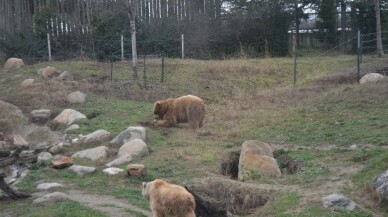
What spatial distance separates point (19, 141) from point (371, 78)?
475 inches

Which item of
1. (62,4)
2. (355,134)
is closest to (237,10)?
(62,4)

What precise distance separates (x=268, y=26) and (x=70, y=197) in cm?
2572

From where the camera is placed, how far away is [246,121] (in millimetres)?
17359

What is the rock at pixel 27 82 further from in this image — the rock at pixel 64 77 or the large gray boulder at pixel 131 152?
the large gray boulder at pixel 131 152

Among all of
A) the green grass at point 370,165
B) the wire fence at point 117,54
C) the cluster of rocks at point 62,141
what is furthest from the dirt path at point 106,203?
the wire fence at point 117,54

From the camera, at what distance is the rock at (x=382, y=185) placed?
9.40 m

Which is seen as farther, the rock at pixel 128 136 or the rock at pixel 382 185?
the rock at pixel 128 136

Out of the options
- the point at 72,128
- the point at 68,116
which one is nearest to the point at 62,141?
the point at 72,128

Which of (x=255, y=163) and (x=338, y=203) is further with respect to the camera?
(x=255, y=163)

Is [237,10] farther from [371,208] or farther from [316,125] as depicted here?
[371,208]

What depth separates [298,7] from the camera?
119 feet

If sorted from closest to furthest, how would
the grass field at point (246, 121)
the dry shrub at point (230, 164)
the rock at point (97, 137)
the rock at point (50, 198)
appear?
the rock at point (50, 198) → the grass field at point (246, 121) → the dry shrub at point (230, 164) → the rock at point (97, 137)

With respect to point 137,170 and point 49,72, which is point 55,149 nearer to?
point 137,170

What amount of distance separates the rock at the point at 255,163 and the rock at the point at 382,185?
2.46 metres
